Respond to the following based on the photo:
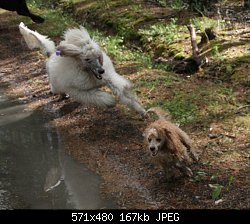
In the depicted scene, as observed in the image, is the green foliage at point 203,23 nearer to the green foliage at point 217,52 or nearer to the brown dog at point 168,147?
the green foliage at point 217,52

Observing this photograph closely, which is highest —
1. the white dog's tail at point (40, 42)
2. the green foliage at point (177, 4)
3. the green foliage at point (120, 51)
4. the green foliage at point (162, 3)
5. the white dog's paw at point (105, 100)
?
the white dog's tail at point (40, 42)

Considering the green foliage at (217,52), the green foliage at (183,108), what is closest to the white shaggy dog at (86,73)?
the green foliage at (183,108)

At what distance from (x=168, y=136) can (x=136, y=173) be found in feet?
2.75

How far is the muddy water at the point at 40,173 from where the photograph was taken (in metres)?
4.82

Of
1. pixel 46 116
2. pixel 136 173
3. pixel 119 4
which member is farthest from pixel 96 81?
pixel 119 4

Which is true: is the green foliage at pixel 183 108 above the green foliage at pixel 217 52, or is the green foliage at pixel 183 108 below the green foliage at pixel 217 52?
below

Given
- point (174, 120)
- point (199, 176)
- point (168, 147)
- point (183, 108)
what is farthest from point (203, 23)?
point (168, 147)

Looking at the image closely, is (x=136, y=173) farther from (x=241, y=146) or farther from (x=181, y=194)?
(x=241, y=146)

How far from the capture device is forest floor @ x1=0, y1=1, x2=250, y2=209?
480 cm

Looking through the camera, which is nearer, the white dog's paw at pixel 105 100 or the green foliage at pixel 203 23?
the white dog's paw at pixel 105 100

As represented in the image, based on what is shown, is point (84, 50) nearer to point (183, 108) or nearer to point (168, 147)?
point (183, 108)

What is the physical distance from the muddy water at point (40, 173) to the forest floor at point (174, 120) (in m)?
0.18

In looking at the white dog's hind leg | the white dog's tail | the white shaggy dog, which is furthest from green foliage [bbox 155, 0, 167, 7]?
the white dog's hind leg

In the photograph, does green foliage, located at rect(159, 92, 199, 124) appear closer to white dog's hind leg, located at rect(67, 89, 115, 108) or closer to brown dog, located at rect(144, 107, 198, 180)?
white dog's hind leg, located at rect(67, 89, 115, 108)
